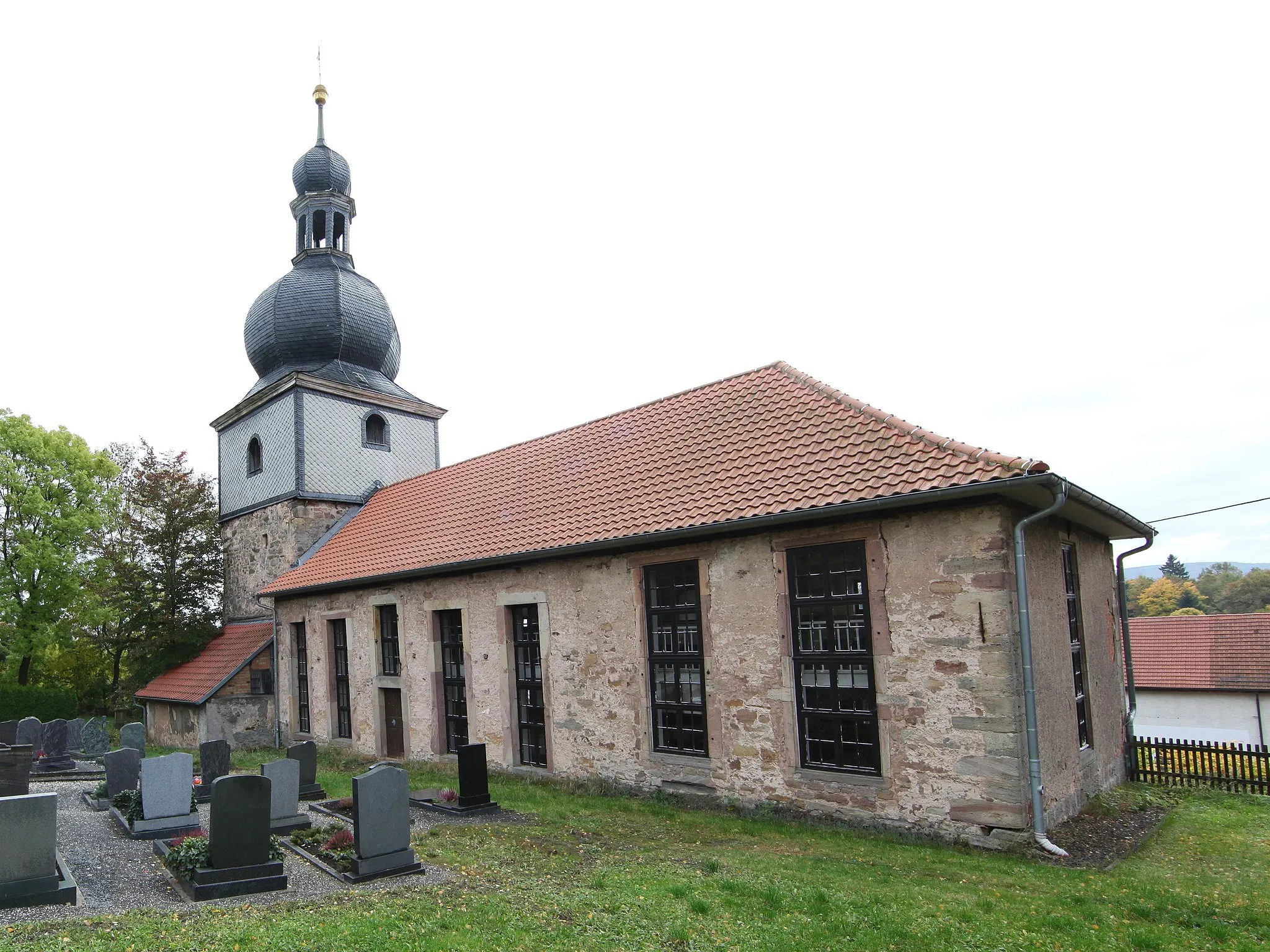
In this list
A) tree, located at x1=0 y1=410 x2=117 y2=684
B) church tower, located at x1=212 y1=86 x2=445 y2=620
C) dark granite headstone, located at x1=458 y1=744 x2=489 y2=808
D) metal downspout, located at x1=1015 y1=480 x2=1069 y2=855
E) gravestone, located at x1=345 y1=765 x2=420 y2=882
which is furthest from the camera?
tree, located at x1=0 y1=410 x2=117 y2=684

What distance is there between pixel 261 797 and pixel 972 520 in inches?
290

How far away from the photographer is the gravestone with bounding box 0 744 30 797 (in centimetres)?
1135

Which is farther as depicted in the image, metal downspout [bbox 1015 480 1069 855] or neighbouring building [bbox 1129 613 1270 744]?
neighbouring building [bbox 1129 613 1270 744]

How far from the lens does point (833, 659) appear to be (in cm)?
970

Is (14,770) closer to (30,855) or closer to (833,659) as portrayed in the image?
(30,855)

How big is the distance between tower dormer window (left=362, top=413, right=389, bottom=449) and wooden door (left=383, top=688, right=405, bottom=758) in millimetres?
8806

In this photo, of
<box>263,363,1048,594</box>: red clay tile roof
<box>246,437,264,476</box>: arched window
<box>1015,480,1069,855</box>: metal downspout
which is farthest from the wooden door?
<box>1015,480,1069,855</box>: metal downspout

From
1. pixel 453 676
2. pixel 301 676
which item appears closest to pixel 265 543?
pixel 301 676

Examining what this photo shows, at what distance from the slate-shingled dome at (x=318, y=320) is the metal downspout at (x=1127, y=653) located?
62.5 feet

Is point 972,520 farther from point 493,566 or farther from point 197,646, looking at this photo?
point 197,646

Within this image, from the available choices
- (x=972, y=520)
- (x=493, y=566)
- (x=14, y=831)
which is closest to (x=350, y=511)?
(x=493, y=566)

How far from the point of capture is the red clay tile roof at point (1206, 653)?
25078 mm

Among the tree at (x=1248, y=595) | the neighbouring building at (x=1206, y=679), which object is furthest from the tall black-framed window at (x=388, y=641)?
the tree at (x=1248, y=595)

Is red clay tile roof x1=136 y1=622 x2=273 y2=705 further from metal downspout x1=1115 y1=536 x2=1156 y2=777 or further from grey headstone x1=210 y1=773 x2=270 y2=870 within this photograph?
metal downspout x1=1115 y1=536 x2=1156 y2=777
